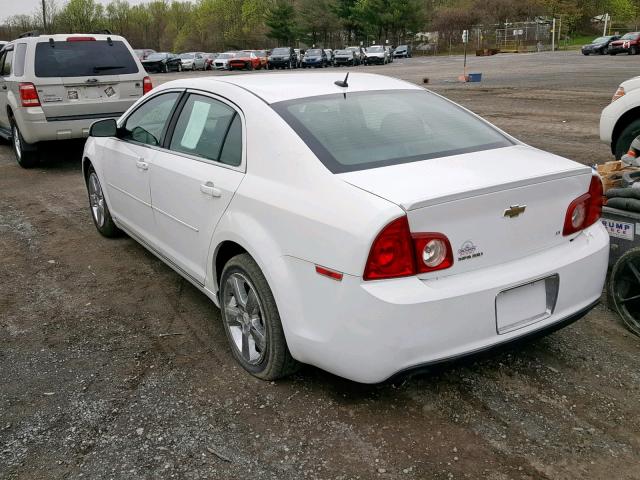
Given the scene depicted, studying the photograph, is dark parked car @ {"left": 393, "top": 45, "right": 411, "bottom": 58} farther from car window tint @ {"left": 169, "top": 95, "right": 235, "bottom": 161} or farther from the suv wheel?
car window tint @ {"left": 169, "top": 95, "right": 235, "bottom": 161}

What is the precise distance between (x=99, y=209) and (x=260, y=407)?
3620 millimetres

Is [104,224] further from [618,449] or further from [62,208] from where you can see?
[618,449]

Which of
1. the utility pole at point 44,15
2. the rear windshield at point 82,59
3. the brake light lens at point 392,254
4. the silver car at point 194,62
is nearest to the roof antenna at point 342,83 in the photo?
the brake light lens at point 392,254

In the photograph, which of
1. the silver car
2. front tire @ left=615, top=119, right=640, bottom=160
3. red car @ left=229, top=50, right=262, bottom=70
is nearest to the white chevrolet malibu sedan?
front tire @ left=615, top=119, right=640, bottom=160

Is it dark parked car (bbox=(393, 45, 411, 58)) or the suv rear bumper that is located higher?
dark parked car (bbox=(393, 45, 411, 58))

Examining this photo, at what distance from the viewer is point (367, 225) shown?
2.68 meters

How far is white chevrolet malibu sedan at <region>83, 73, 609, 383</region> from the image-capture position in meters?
2.73

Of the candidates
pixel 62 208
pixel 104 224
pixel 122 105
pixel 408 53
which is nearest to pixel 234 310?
pixel 104 224

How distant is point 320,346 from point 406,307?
489 millimetres

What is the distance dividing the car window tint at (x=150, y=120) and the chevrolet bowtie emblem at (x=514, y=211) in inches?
101

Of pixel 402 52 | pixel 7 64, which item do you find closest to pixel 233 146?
pixel 7 64

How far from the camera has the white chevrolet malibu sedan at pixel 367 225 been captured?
2.73 metres

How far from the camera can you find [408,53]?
66.1 meters

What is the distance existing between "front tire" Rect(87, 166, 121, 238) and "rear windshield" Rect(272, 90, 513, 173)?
9.80ft
